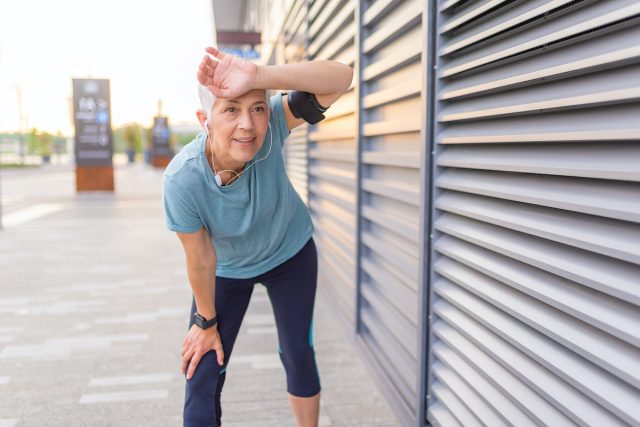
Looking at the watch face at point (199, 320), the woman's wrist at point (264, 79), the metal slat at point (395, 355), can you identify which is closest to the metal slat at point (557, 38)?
the woman's wrist at point (264, 79)

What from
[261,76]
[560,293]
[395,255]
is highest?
[261,76]

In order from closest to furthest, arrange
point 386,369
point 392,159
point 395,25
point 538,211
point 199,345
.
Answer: point 538,211 < point 199,345 < point 395,25 < point 392,159 < point 386,369

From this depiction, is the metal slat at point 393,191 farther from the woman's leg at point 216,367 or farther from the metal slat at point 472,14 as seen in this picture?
the woman's leg at point 216,367

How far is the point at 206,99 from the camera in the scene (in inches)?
79.5

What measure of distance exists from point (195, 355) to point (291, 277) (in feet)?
1.64

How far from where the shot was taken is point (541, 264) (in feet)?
5.38

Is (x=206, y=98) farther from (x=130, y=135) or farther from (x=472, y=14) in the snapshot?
(x=130, y=135)

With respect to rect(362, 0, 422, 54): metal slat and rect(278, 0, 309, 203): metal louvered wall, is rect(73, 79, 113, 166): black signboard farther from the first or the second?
rect(362, 0, 422, 54): metal slat

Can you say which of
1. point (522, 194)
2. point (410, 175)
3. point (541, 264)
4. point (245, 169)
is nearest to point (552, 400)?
point (541, 264)

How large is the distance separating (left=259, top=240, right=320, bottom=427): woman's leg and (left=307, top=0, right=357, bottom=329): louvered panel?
1459 mm

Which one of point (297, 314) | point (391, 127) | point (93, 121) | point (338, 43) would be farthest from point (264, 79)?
point (93, 121)

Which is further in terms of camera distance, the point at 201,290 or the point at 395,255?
the point at 395,255

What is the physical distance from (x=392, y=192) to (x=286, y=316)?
96 cm

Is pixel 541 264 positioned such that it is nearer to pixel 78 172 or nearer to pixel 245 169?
pixel 245 169
